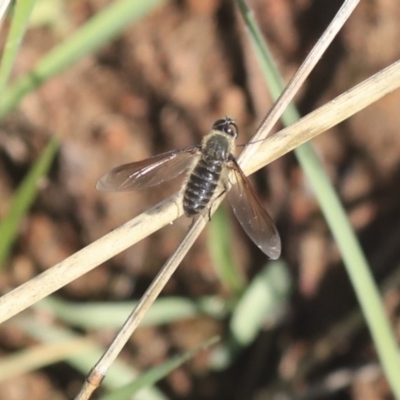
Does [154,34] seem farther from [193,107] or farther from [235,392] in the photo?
[235,392]

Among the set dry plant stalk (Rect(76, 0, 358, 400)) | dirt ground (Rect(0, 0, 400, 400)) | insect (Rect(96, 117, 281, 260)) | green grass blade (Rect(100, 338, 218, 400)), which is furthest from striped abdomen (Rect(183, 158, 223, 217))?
dirt ground (Rect(0, 0, 400, 400))

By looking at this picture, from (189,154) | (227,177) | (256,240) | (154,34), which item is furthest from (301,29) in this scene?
(256,240)

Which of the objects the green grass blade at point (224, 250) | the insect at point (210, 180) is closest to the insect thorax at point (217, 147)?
the insect at point (210, 180)

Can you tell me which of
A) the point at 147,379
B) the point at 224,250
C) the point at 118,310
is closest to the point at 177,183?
the point at 224,250

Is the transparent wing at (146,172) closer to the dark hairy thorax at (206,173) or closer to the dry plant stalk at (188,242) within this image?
the dark hairy thorax at (206,173)

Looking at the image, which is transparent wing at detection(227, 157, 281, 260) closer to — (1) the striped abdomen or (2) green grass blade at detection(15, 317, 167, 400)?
(1) the striped abdomen

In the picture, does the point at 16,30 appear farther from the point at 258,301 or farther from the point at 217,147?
the point at 258,301

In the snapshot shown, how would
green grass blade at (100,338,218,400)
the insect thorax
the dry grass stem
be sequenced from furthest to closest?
the insect thorax < green grass blade at (100,338,218,400) < the dry grass stem
